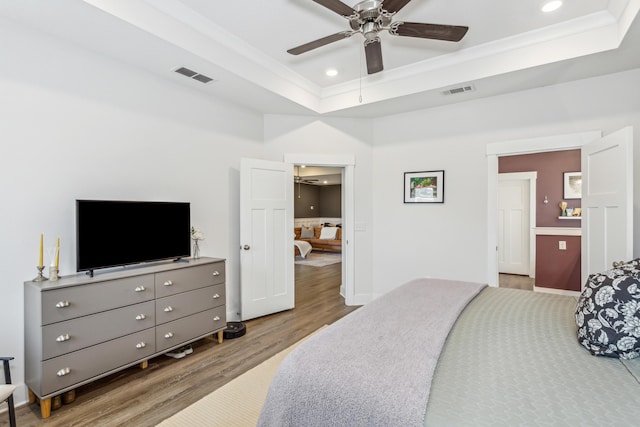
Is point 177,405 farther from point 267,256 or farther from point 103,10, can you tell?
point 103,10

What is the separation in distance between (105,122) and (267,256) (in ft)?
7.22

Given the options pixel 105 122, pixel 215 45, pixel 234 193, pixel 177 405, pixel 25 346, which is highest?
pixel 215 45

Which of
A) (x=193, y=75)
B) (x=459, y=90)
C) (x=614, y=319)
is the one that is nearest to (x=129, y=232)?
(x=193, y=75)

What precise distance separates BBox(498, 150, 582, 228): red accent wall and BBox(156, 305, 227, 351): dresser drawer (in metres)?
5.13

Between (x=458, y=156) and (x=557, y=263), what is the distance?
2.49 m

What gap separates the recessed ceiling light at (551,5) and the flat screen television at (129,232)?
138 inches

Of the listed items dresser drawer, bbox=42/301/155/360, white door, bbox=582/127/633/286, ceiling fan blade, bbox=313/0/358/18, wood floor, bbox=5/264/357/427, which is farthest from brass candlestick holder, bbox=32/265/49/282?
white door, bbox=582/127/633/286

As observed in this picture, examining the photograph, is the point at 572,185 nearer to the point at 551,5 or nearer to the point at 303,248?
the point at 551,5

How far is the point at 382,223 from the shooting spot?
15.0 feet

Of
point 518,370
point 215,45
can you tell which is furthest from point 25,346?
point 518,370

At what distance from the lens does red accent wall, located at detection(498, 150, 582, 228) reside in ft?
16.6

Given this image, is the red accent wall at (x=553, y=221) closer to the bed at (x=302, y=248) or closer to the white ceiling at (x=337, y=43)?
the white ceiling at (x=337, y=43)

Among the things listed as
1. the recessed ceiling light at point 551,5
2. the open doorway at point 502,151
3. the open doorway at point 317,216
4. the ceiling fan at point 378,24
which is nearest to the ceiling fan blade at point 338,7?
the ceiling fan at point 378,24

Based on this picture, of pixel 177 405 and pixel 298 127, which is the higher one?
pixel 298 127
